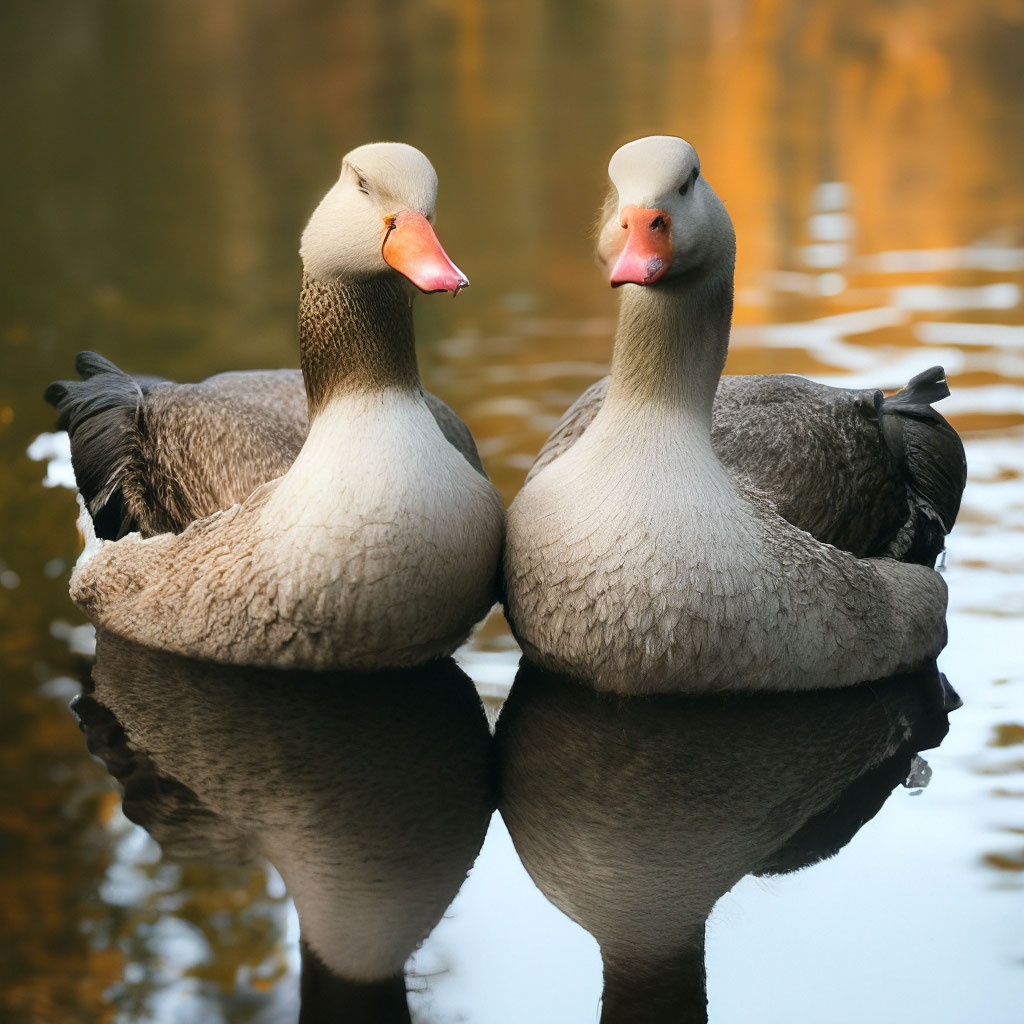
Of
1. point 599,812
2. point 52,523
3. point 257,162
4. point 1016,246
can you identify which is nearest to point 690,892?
point 599,812

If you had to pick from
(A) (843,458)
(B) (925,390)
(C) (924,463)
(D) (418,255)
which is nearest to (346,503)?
(D) (418,255)

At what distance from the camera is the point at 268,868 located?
4.22 meters

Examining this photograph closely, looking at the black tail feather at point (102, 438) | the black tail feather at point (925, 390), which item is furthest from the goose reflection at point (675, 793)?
the black tail feather at point (102, 438)

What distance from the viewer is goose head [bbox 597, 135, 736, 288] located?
4.38m

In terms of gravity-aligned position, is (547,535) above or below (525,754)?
above

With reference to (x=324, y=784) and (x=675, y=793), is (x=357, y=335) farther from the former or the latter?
(x=675, y=793)

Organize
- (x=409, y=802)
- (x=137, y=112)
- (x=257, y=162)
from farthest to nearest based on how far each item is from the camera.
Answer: (x=137, y=112)
(x=257, y=162)
(x=409, y=802)

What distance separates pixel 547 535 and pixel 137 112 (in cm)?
1054

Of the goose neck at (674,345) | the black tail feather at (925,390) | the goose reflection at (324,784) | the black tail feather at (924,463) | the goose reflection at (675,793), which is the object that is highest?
the goose neck at (674,345)

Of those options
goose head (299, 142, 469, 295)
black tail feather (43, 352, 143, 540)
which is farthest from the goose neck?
black tail feather (43, 352, 143, 540)

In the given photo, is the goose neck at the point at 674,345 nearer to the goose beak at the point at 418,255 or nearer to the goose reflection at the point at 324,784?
the goose beak at the point at 418,255

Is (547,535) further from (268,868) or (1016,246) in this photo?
(1016,246)

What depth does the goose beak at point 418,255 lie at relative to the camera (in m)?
4.43

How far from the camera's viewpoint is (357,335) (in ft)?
15.8
